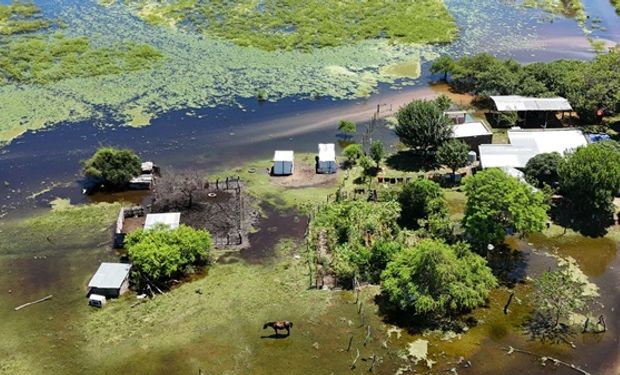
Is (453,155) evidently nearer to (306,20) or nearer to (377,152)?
(377,152)

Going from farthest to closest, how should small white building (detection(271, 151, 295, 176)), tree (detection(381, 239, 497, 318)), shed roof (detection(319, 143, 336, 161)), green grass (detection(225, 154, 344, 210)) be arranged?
shed roof (detection(319, 143, 336, 161)) < small white building (detection(271, 151, 295, 176)) < green grass (detection(225, 154, 344, 210)) < tree (detection(381, 239, 497, 318))

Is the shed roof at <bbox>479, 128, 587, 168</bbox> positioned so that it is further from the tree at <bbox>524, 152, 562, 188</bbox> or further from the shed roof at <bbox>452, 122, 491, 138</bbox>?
the shed roof at <bbox>452, 122, 491, 138</bbox>

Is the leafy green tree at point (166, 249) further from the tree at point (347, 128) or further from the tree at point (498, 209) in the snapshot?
the tree at point (347, 128)

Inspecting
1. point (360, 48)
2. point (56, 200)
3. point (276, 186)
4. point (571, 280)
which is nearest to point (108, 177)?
point (56, 200)

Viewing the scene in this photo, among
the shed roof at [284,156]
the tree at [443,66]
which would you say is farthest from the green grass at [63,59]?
the tree at [443,66]

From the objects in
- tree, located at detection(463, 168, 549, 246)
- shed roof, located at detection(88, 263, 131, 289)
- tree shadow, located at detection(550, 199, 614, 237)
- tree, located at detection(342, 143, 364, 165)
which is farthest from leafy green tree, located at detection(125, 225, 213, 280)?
tree shadow, located at detection(550, 199, 614, 237)

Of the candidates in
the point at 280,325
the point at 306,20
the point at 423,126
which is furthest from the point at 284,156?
the point at 306,20
